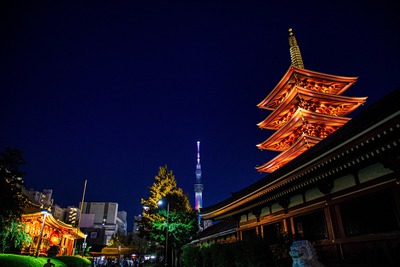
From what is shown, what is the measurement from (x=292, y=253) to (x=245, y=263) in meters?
3.67

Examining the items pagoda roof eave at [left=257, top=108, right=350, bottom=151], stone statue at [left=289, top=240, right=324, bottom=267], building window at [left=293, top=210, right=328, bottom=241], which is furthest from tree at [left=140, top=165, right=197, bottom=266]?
stone statue at [left=289, top=240, right=324, bottom=267]

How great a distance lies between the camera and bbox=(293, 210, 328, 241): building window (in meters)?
11.1

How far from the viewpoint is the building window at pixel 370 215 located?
27.7 ft

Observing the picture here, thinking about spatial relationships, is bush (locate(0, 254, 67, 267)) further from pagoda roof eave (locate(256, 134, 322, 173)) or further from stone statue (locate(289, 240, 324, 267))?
pagoda roof eave (locate(256, 134, 322, 173))

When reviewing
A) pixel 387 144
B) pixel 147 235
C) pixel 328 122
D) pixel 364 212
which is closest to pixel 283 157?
pixel 328 122

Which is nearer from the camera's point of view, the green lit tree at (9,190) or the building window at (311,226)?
the green lit tree at (9,190)

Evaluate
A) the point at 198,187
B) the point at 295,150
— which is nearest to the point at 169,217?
the point at 295,150

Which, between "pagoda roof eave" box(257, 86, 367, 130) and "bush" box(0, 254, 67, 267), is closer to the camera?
"bush" box(0, 254, 67, 267)

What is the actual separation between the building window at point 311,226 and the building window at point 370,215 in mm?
1200

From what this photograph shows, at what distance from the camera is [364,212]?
935cm

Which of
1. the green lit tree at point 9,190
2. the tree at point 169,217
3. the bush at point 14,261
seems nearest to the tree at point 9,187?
the green lit tree at point 9,190

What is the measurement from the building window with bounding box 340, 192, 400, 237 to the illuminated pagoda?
1117 cm

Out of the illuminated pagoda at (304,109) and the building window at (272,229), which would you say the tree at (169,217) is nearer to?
the building window at (272,229)

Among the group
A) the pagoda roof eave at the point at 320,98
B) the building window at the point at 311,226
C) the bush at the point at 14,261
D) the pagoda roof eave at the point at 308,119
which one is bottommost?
the bush at the point at 14,261
